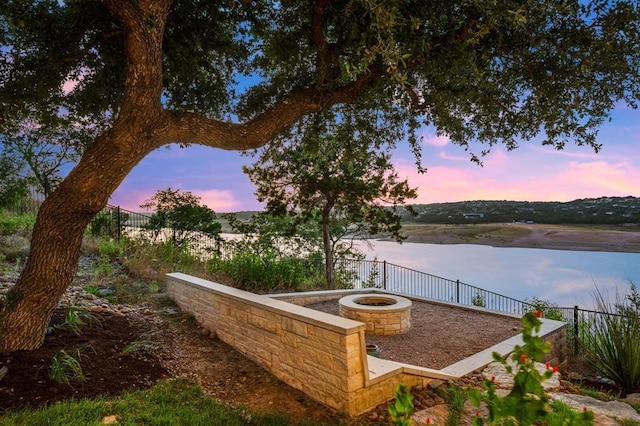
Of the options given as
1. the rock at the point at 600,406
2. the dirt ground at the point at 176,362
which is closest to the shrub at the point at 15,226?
the dirt ground at the point at 176,362

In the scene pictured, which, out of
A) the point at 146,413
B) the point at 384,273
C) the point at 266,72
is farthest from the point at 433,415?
the point at 384,273

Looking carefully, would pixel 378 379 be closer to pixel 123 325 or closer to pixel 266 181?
pixel 123 325

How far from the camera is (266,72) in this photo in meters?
7.86

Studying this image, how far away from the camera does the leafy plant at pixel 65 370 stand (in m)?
4.48

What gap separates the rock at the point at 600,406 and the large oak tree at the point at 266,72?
3.71 metres

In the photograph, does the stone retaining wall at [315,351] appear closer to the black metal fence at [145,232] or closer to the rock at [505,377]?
the rock at [505,377]

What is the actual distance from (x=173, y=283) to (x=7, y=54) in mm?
4622

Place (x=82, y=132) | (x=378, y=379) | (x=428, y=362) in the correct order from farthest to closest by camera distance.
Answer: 1. (x=82, y=132)
2. (x=428, y=362)
3. (x=378, y=379)

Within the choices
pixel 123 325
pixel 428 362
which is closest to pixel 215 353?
pixel 123 325

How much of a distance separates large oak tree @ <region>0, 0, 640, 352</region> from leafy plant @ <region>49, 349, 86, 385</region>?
25.7 inches

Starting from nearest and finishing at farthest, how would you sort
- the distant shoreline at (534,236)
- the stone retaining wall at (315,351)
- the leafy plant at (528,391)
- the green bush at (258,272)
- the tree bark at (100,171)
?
the leafy plant at (528,391) < the stone retaining wall at (315,351) < the tree bark at (100,171) < the green bush at (258,272) < the distant shoreline at (534,236)

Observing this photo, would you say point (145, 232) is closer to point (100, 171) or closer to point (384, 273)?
point (384, 273)

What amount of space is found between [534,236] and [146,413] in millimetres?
14386

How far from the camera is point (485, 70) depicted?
5.62 metres
